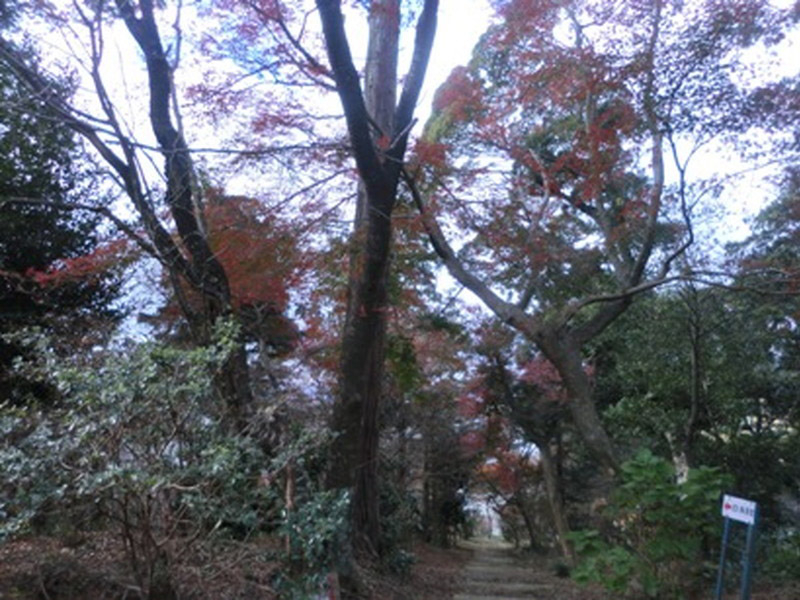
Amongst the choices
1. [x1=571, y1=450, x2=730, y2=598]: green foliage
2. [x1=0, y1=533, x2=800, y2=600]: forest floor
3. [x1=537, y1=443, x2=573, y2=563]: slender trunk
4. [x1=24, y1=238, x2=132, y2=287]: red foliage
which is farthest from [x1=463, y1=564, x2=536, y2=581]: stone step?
[x1=24, y1=238, x2=132, y2=287]: red foliage

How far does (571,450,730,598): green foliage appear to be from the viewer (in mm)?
7836

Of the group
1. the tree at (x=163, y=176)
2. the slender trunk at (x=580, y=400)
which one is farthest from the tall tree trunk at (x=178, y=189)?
the slender trunk at (x=580, y=400)

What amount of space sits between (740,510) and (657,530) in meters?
1.75

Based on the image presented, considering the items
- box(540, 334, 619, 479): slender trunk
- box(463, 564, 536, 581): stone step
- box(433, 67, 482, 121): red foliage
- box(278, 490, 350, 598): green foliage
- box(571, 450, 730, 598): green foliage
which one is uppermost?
box(433, 67, 482, 121): red foliage

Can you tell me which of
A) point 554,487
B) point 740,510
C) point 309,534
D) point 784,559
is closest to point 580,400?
point 740,510

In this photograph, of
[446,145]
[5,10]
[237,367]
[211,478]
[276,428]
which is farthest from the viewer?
[446,145]

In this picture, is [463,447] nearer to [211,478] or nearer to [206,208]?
[206,208]

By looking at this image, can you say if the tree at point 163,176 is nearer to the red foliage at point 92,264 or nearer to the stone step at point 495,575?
the red foliage at point 92,264

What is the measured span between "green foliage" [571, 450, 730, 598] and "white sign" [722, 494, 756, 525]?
111 cm

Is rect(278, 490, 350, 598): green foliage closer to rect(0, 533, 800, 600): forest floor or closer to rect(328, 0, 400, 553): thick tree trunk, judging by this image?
rect(0, 533, 800, 600): forest floor

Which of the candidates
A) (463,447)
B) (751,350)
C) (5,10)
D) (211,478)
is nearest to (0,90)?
(5,10)

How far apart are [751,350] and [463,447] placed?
36.2ft

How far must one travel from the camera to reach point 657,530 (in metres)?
8.09

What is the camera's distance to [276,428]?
7.09m
